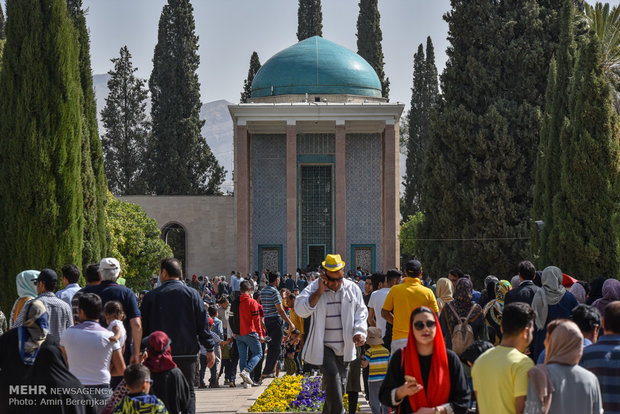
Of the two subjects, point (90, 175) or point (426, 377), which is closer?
point (426, 377)

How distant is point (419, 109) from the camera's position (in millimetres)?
44219

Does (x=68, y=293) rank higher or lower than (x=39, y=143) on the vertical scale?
lower

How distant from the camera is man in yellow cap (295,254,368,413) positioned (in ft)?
25.9

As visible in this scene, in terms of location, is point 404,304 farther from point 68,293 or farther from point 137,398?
point 137,398

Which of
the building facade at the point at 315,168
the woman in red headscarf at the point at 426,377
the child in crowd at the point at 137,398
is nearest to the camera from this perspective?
the woman in red headscarf at the point at 426,377

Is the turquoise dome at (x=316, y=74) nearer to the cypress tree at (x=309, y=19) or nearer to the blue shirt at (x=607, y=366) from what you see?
the cypress tree at (x=309, y=19)

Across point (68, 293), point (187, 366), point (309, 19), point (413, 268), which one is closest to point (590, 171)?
point (413, 268)

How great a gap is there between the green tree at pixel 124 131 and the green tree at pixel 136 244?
51.0 feet

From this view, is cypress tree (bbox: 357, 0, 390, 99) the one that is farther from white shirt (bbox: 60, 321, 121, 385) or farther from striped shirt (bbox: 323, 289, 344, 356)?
white shirt (bbox: 60, 321, 121, 385)

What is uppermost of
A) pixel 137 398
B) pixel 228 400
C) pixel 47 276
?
pixel 47 276

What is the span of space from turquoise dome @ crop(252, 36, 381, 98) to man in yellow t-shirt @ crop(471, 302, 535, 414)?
3058cm

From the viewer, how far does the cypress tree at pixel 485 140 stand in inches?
1089

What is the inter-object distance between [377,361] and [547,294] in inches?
68.6

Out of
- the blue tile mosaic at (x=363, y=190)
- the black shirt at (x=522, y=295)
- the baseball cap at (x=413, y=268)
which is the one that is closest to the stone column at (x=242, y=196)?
the blue tile mosaic at (x=363, y=190)
